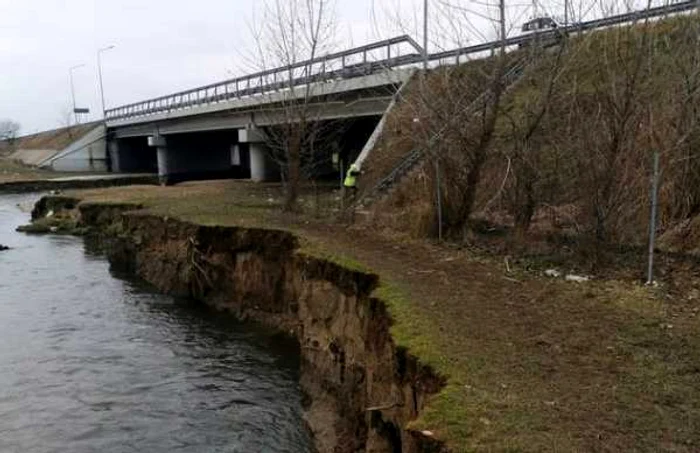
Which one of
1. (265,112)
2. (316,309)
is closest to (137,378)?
(316,309)

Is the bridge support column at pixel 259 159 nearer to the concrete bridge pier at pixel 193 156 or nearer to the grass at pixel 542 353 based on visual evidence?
the concrete bridge pier at pixel 193 156

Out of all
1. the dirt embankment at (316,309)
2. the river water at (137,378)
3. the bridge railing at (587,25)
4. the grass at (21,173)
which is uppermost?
the bridge railing at (587,25)

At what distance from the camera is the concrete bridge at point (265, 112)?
21.4 m

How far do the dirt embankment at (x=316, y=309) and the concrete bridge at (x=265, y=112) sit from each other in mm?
5569

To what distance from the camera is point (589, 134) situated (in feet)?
37.1

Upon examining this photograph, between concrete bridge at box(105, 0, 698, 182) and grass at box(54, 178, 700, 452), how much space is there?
16.9ft

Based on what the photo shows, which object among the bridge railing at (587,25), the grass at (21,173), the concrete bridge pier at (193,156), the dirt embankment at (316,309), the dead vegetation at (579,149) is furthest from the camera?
the grass at (21,173)

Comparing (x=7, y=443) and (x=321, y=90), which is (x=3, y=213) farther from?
(x=7, y=443)

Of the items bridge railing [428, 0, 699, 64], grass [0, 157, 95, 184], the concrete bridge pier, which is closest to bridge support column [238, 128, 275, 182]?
the concrete bridge pier

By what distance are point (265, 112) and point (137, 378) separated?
913 inches

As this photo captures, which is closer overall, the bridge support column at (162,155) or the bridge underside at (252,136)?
the bridge underside at (252,136)

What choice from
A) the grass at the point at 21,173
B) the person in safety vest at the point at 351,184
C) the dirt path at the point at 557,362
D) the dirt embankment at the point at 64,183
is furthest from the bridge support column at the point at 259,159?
the grass at the point at 21,173

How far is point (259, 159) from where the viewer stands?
131ft

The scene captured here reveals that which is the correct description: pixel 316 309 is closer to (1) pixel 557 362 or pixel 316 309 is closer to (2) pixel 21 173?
(1) pixel 557 362
